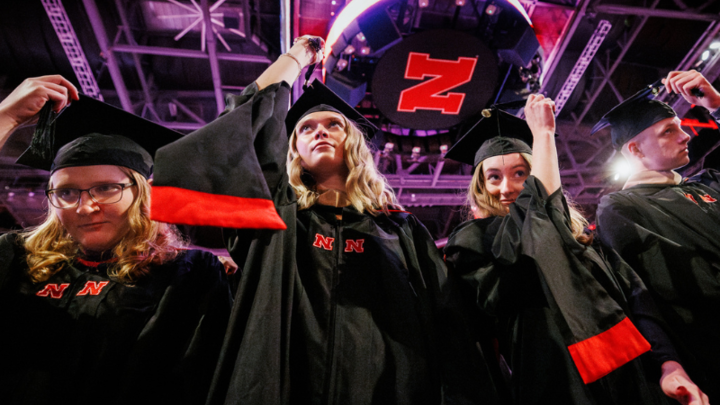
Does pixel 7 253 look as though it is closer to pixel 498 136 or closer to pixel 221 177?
pixel 221 177

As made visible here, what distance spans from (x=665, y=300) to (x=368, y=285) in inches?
61.4

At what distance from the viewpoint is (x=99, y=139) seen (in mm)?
1790

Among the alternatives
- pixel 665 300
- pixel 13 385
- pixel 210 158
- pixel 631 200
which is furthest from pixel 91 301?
pixel 631 200

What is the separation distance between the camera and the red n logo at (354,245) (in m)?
1.62

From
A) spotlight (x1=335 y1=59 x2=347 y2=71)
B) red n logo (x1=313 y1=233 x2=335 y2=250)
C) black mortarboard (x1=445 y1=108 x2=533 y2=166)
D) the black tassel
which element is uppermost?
the black tassel

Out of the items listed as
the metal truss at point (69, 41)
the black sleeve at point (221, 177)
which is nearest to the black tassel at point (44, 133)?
the black sleeve at point (221, 177)

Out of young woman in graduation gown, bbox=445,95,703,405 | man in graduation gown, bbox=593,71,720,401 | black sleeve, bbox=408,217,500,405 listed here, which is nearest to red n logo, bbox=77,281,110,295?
black sleeve, bbox=408,217,500,405

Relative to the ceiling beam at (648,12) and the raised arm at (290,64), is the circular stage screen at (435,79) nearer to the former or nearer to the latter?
the ceiling beam at (648,12)

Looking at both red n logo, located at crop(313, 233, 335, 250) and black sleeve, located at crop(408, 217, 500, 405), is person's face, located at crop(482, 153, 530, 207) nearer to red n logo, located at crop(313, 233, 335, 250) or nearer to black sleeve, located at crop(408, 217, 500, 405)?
black sleeve, located at crop(408, 217, 500, 405)

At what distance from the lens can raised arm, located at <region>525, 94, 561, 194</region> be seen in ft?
4.97

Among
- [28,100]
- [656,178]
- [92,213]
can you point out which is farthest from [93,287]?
[656,178]

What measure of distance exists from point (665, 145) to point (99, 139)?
11.1 feet

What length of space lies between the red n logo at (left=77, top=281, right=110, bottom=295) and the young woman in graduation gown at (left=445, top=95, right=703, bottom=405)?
5.57 feet

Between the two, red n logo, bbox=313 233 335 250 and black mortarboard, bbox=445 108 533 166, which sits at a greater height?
black mortarboard, bbox=445 108 533 166
